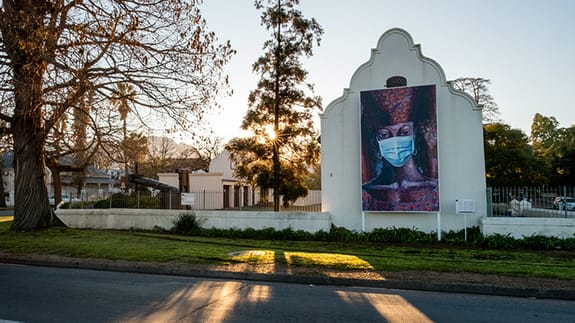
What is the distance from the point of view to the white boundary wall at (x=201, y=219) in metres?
18.8

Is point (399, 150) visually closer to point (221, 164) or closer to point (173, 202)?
point (173, 202)

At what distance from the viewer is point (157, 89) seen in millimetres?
15914

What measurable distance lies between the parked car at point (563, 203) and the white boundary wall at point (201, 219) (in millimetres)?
8728

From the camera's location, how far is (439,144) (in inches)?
698

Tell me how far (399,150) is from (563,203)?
629cm

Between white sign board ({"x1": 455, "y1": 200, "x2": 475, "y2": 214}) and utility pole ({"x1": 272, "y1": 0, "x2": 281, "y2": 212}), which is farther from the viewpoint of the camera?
utility pole ({"x1": 272, "y1": 0, "x2": 281, "y2": 212})

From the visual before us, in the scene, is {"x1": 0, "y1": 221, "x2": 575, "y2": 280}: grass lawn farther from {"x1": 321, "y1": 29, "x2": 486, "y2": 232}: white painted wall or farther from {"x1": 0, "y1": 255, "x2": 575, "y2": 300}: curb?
{"x1": 321, "y1": 29, "x2": 486, "y2": 232}: white painted wall

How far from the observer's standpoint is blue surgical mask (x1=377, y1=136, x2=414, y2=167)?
1756 cm

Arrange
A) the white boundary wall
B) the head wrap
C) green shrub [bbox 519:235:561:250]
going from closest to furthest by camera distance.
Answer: green shrub [bbox 519:235:561:250], the head wrap, the white boundary wall

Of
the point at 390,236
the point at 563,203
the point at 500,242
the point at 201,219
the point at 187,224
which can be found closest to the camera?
the point at 500,242

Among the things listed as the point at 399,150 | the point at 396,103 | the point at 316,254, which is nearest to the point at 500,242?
the point at 399,150

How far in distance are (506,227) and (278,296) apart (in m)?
11.9

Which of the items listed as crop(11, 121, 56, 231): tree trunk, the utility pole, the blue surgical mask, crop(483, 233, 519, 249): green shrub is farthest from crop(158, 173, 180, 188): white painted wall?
crop(483, 233, 519, 249): green shrub

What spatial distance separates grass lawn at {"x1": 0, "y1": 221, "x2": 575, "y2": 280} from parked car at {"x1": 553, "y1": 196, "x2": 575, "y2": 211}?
6.86ft
